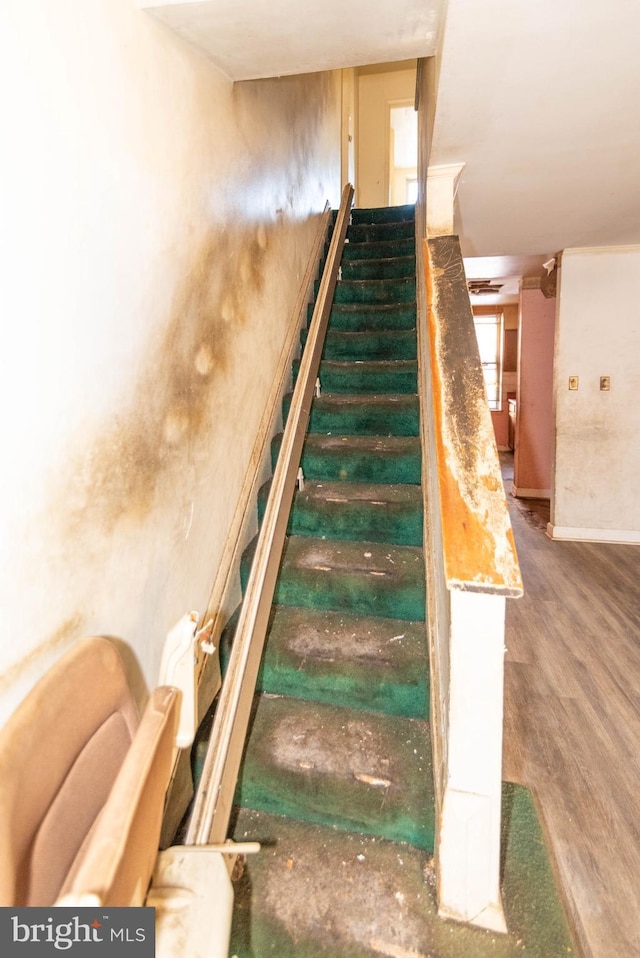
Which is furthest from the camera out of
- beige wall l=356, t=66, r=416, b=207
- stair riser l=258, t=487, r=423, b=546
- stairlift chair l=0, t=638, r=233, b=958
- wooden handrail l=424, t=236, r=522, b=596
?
beige wall l=356, t=66, r=416, b=207

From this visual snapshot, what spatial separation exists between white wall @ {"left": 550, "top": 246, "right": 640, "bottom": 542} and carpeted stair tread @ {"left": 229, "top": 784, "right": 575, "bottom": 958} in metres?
3.21

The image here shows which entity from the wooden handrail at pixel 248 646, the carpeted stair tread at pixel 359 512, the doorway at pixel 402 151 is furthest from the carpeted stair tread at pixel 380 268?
the doorway at pixel 402 151

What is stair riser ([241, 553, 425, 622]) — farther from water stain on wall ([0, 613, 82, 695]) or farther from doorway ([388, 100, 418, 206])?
doorway ([388, 100, 418, 206])

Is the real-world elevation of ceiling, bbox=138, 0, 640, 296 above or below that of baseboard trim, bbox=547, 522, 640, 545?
above

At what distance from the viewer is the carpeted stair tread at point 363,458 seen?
222 cm

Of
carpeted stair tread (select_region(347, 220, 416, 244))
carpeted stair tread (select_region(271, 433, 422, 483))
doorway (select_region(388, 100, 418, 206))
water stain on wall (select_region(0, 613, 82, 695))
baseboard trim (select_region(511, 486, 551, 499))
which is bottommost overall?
baseboard trim (select_region(511, 486, 551, 499))

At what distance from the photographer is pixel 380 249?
361 cm

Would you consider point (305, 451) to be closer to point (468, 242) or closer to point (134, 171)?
point (134, 171)

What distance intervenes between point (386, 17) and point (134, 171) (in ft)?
3.01

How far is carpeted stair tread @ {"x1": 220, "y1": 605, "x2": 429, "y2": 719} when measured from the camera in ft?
5.00

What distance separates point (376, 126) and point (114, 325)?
6.81 metres

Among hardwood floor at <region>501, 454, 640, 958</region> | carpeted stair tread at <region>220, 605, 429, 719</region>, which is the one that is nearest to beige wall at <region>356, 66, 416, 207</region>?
hardwood floor at <region>501, 454, 640, 958</region>

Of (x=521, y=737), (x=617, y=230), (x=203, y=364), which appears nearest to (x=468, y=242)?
(x=617, y=230)

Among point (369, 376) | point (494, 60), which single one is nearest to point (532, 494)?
point (369, 376)
